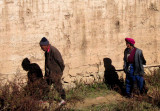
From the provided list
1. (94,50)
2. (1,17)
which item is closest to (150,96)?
(94,50)

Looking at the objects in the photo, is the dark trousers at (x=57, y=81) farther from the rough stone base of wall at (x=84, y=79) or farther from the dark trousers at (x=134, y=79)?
the dark trousers at (x=134, y=79)

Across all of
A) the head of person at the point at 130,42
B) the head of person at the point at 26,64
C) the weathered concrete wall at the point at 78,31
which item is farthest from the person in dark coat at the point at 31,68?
the head of person at the point at 130,42

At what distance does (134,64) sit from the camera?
6223 millimetres

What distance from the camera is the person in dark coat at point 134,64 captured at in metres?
6.12

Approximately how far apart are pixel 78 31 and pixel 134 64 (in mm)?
1695

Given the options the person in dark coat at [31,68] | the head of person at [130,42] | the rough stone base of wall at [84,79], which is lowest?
the rough stone base of wall at [84,79]

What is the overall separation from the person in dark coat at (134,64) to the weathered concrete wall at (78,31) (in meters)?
0.94

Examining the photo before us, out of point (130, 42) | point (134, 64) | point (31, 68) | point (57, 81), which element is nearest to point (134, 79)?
point (134, 64)

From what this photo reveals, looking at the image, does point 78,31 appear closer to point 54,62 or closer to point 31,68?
point 54,62

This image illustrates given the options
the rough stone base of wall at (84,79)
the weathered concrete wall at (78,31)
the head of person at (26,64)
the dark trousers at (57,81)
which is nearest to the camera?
the dark trousers at (57,81)

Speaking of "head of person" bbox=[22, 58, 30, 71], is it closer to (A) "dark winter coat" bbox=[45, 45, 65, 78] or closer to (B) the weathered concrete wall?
(B) the weathered concrete wall

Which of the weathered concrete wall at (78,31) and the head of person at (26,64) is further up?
the weathered concrete wall at (78,31)

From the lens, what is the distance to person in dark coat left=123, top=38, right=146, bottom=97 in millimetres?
6121

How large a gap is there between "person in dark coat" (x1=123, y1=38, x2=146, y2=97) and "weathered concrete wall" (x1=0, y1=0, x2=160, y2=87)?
3.09ft
